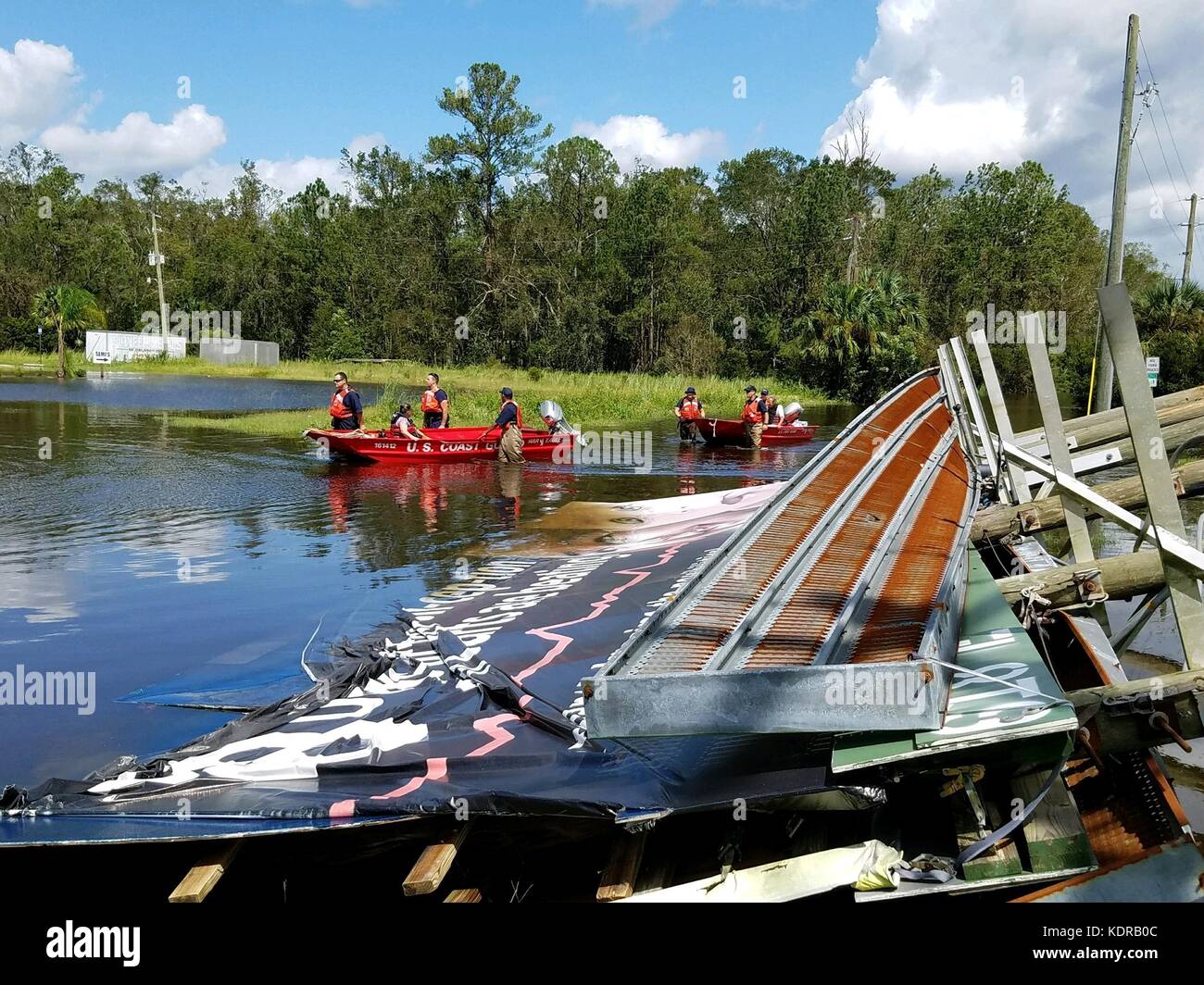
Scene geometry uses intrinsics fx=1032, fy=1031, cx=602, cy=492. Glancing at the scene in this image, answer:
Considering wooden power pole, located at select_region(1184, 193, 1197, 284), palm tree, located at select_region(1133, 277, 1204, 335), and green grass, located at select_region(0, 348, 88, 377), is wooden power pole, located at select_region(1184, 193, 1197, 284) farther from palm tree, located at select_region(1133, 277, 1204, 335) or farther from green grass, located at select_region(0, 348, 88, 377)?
green grass, located at select_region(0, 348, 88, 377)

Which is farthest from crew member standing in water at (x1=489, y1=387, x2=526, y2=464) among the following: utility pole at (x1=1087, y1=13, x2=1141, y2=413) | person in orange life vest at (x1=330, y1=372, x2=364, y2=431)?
utility pole at (x1=1087, y1=13, x2=1141, y2=413)

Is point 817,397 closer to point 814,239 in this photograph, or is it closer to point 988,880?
point 814,239

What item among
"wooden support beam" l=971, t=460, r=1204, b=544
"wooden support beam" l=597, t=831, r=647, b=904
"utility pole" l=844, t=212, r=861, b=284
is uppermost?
"utility pole" l=844, t=212, r=861, b=284

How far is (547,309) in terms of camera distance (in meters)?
67.2

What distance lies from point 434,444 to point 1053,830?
1923cm

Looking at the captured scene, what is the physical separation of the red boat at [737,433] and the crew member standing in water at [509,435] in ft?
24.5

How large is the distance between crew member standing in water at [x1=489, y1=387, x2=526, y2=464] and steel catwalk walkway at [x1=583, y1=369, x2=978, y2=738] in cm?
1318

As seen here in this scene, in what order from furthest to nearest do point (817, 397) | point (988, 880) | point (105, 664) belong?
point (817, 397) → point (105, 664) → point (988, 880)

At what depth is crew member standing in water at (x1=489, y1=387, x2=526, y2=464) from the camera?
75.4 ft

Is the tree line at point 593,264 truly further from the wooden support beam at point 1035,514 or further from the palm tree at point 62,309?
the wooden support beam at point 1035,514

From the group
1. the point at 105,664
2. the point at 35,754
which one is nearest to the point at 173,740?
the point at 35,754

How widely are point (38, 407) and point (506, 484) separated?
2154 centimetres

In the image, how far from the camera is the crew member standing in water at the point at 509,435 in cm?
2298

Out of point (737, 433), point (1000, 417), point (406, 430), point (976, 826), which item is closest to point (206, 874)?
point (976, 826)
